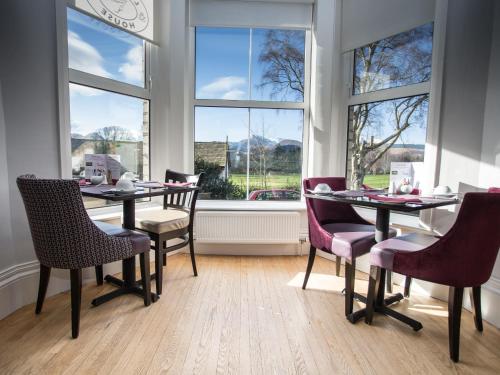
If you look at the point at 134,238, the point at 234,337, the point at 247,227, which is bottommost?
the point at 234,337

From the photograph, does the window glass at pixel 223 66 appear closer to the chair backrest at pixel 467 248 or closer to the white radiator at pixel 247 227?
the white radiator at pixel 247 227

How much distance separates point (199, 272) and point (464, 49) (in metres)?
2.75

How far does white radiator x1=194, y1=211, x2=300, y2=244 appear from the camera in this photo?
308 cm

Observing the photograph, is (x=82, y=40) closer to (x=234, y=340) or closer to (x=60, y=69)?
(x=60, y=69)

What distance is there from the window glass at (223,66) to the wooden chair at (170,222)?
3.80ft

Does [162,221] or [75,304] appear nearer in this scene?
[75,304]

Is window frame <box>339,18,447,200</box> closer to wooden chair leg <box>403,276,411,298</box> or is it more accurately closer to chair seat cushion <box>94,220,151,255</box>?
wooden chair leg <box>403,276,411,298</box>

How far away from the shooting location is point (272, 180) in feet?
11.5

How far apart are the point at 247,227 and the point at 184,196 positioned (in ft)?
2.46

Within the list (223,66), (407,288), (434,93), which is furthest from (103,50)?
(407,288)

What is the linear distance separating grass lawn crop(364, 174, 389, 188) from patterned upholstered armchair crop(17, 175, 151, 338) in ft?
7.87

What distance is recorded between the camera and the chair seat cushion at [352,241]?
199 cm

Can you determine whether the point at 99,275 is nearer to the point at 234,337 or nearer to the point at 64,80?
the point at 234,337

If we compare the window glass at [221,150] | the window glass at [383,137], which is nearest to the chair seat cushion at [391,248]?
the window glass at [383,137]
